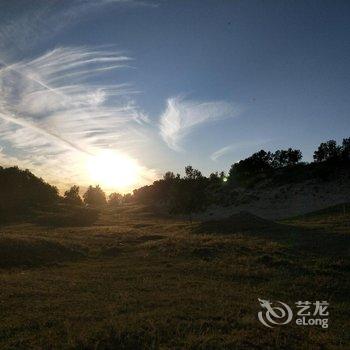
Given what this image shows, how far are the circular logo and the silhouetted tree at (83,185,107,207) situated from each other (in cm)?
17395

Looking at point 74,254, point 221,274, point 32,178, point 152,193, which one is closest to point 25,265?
point 74,254

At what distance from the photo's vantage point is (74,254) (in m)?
38.7

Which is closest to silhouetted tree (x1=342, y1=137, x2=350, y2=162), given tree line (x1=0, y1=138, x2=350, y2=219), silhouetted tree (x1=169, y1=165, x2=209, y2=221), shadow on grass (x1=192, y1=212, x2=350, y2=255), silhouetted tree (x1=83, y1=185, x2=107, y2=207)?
tree line (x1=0, y1=138, x2=350, y2=219)

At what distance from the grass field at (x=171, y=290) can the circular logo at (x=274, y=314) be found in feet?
1.34

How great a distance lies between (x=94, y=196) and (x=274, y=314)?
177610 mm

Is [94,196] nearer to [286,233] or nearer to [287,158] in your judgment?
[287,158]

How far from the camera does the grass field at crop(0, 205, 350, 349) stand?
14.9 metres

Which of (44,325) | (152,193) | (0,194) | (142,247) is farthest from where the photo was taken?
(152,193)

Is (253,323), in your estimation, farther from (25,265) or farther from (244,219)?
(244,219)

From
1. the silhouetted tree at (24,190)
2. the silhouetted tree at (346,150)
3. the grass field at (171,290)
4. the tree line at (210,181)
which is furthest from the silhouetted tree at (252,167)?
the grass field at (171,290)

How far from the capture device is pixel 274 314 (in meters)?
18.1

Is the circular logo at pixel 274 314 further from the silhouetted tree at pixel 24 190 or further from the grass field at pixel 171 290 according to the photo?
the silhouetted tree at pixel 24 190

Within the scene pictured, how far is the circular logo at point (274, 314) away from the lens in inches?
667

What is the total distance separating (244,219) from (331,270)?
30.4 meters
